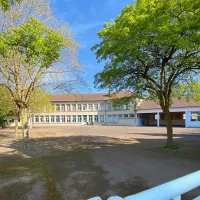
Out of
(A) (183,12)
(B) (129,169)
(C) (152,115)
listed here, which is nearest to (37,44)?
(B) (129,169)

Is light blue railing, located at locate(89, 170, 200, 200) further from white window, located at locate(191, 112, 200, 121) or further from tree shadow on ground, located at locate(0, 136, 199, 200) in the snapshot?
white window, located at locate(191, 112, 200, 121)

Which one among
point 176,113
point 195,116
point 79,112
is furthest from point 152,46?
point 79,112

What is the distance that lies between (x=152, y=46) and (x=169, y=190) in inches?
434

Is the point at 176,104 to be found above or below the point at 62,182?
above

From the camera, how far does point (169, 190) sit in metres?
1.65

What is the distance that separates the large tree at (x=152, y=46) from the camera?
1013cm

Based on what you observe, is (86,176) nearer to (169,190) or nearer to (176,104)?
(169,190)

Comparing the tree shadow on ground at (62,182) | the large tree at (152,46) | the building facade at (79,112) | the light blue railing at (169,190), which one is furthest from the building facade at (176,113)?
the light blue railing at (169,190)

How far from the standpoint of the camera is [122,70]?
13164 mm

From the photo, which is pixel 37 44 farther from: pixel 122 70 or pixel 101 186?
pixel 122 70

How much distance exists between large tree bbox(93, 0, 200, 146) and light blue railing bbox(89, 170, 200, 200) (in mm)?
8753

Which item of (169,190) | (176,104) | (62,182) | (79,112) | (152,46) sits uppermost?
(152,46)

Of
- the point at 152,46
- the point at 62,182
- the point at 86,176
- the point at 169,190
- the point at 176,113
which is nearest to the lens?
the point at 169,190

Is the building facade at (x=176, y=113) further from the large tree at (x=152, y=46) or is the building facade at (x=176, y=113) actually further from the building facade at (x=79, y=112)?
the building facade at (x=79, y=112)
